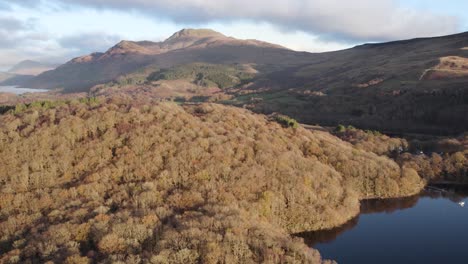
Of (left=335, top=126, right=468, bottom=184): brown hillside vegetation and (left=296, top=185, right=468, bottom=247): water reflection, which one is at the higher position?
(left=335, top=126, right=468, bottom=184): brown hillside vegetation

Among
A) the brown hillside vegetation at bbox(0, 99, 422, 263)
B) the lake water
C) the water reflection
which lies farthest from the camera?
the water reflection

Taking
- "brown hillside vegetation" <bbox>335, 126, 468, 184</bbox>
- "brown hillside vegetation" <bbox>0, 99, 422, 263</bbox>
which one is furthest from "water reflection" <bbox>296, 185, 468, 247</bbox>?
"brown hillside vegetation" <bbox>335, 126, 468, 184</bbox>

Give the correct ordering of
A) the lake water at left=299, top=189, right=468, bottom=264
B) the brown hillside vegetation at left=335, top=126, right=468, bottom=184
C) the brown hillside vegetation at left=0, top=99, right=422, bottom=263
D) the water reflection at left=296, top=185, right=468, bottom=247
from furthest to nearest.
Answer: the brown hillside vegetation at left=335, top=126, right=468, bottom=184, the water reflection at left=296, top=185, right=468, bottom=247, the lake water at left=299, top=189, right=468, bottom=264, the brown hillside vegetation at left=0, top=99, right=422, bottom=263

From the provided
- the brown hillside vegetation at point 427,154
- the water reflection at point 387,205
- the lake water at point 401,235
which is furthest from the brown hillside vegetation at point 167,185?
the brown hillside vegetation at point 427,154

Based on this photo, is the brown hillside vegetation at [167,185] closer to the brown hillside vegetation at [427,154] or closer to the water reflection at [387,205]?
the water reflection at [387,205]

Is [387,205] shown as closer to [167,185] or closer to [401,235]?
[401,235]

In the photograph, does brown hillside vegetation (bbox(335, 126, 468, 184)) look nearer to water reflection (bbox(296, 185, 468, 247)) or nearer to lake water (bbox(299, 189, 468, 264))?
water reflection (bbox(296, 185, 468, 247))
